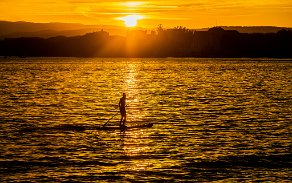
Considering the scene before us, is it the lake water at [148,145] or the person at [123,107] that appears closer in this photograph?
the lake water at [148,145]

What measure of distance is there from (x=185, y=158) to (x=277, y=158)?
580 centimetres

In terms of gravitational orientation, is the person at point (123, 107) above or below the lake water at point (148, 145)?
above

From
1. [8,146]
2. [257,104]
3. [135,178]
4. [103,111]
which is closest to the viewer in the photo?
[135,178]

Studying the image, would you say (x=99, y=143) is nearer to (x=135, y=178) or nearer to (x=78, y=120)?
(x=135, y=178)

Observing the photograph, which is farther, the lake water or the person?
the person

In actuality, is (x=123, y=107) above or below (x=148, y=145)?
above

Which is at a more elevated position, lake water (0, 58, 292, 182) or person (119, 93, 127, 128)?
person (119, 93, 127, 128)

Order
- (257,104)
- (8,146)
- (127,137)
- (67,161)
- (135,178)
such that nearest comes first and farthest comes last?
(135,178)
(67,161)
(8,146)
(127,137)
(257,104)

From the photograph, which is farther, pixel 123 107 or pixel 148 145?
pixel 123 107

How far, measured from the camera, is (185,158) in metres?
37.3

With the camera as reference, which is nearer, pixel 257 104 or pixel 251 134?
pixel 251 134

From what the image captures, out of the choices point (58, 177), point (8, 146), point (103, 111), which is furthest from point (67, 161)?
point (103, 111)

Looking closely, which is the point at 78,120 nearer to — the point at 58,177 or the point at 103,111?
the point at 103,111

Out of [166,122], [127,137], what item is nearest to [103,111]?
[166,122]
